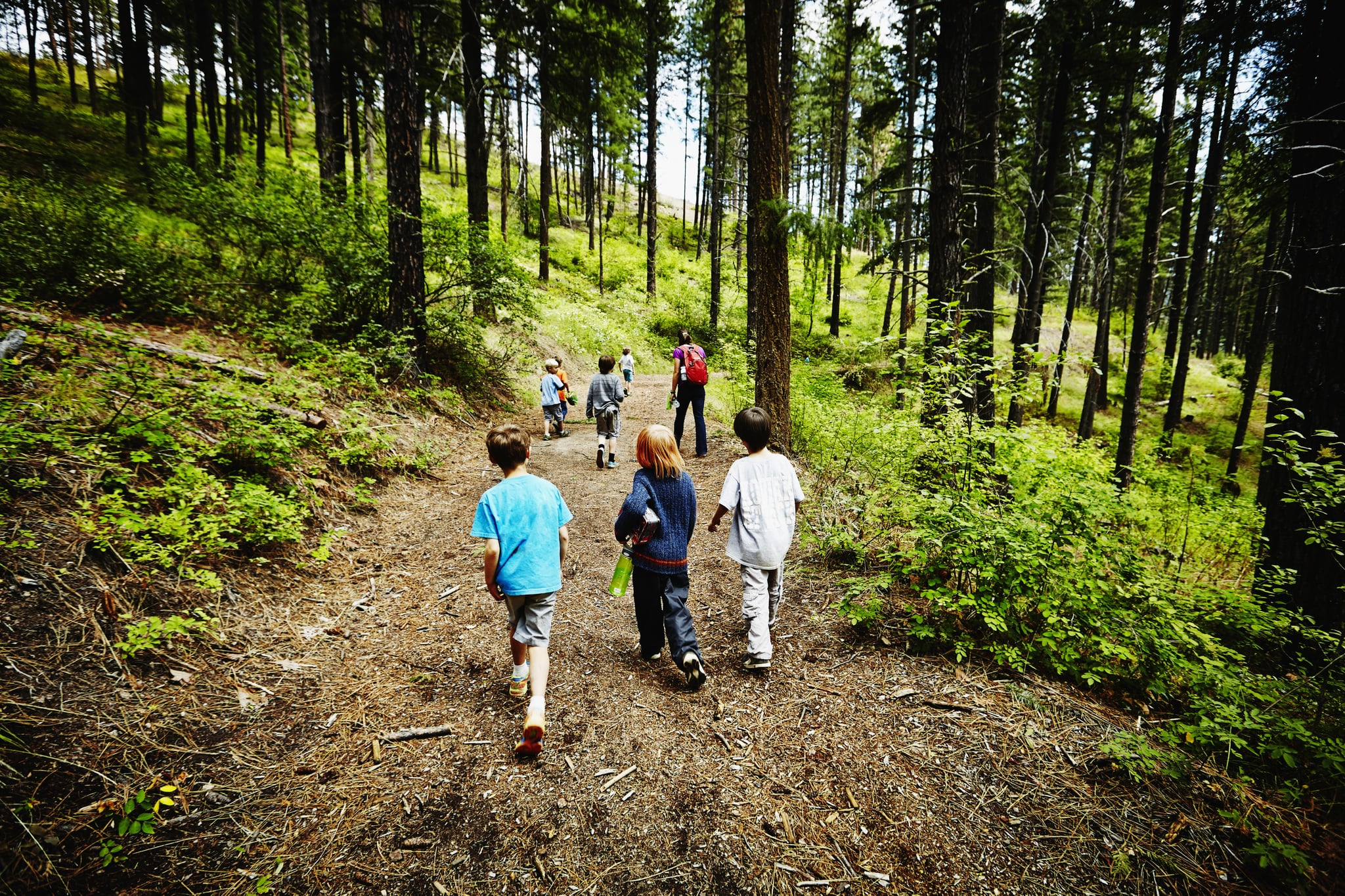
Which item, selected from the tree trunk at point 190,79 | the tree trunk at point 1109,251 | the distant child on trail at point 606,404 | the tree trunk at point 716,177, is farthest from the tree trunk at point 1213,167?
the tree trunk at point 190,79

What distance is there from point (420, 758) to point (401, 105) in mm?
9761

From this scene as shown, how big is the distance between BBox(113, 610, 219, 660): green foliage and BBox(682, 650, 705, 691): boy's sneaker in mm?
3304

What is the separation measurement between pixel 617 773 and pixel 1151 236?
14264 millimetres

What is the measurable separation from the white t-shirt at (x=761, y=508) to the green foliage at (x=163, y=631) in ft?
12.2

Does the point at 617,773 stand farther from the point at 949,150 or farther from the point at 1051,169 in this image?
the point at 1051,169

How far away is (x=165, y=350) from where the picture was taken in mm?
5797

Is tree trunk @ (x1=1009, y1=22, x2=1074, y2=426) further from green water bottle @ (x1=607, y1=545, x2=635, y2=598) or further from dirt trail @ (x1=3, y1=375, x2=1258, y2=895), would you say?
green water bottle @ (x1=607, y1=545, x2=635, y2=598)

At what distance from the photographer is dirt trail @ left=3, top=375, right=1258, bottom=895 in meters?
2.35

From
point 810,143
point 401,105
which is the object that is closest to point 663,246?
point 810,143

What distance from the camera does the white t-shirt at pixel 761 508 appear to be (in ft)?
12.3

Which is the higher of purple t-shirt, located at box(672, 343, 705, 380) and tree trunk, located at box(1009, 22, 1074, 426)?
tree trunk, located at box(1009, 22, 1074, 426)

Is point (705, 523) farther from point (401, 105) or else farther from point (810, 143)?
point (810, 143)

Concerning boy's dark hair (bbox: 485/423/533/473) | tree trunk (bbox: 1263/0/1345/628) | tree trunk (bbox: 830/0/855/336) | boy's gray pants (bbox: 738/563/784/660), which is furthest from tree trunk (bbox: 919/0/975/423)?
tree trunk (bbox: 830/0/855/336)

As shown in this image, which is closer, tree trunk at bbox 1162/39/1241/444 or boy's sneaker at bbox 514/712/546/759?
boy's sneaker at bbox 514/712/546/759
